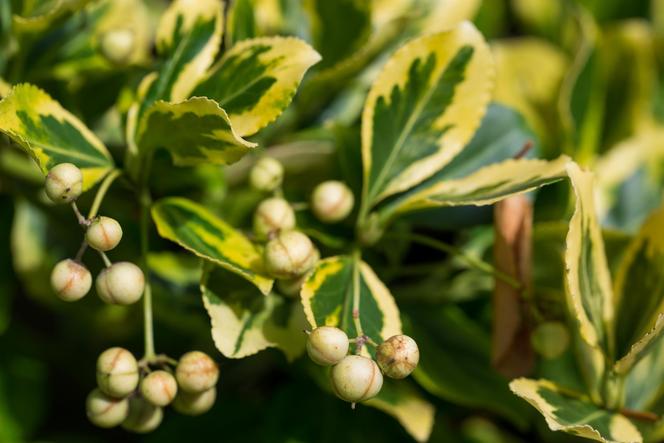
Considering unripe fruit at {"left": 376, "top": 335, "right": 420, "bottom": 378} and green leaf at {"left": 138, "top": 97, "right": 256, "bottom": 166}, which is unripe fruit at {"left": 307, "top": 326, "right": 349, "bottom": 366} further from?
green leaf at {"left": 138, "top": 97, "right": 256, "bottom": 166}

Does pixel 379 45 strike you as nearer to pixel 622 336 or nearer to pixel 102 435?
pixel 622 336

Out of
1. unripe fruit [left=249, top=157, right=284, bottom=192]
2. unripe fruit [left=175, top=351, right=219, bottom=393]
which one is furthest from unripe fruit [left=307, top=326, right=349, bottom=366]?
unripe fruit [left=249, top=157, right=284, bottom=192]

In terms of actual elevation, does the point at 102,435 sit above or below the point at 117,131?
below

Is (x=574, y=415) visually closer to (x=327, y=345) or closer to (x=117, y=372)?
(x=327, y=345)

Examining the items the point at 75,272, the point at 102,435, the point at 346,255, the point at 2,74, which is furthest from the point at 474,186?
the point at 102,435

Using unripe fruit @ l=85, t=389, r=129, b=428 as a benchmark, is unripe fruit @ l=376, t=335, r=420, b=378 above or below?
above

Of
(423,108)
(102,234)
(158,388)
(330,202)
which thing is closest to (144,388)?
(158,388)
